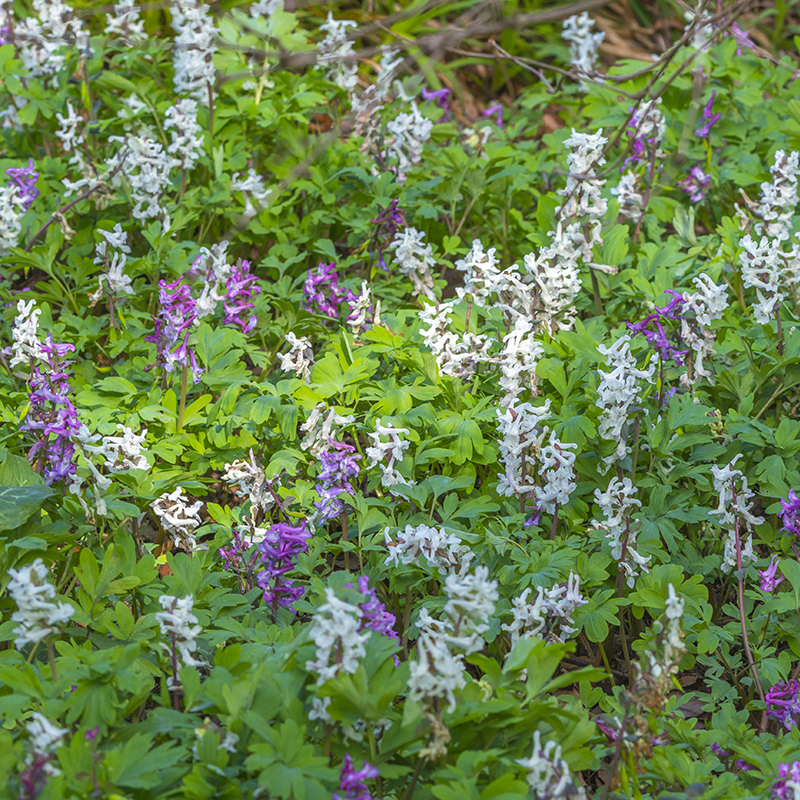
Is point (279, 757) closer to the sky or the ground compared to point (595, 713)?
closer to the sky

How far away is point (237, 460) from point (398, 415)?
1.84 feet

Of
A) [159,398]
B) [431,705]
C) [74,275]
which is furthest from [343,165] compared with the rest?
[431,705]

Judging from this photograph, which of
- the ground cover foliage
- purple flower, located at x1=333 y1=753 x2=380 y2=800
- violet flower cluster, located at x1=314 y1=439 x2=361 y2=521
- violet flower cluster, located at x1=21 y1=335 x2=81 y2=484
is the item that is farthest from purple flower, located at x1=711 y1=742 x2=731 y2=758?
violet flower cluster, located at x1=21 y1=335 x2=81 y2=484

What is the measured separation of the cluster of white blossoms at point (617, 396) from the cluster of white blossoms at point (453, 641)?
0.93m

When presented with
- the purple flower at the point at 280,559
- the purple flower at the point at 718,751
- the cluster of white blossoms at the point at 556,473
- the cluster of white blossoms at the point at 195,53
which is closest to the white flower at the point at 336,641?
the purple flower at the point at 280,559

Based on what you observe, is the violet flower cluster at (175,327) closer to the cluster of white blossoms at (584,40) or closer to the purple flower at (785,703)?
the purple flower at (785,703)

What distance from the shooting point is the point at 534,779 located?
5.70 ft

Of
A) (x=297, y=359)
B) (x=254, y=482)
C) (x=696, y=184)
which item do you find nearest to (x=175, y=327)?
(x=297, y=359)

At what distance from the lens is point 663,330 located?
309 centimetres

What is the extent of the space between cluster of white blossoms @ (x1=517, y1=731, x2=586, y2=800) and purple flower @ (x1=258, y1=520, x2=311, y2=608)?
2.96 ft

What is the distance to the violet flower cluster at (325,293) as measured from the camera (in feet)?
11.5

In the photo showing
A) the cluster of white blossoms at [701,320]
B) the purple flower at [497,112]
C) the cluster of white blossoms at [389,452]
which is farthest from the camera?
the purple flower at [497,112]

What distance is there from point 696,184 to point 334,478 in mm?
2742

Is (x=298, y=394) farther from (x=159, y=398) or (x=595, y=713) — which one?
(x=595, y=713)
